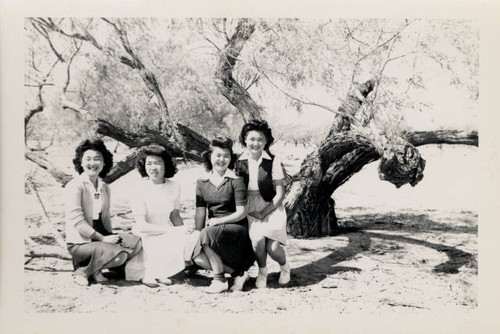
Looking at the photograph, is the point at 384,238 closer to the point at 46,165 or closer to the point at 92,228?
the point at 92,228

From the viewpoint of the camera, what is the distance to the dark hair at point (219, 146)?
4.34 meters

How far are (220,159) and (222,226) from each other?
19.0 inches

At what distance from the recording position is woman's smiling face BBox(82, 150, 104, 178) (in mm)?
4316

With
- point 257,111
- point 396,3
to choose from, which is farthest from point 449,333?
point 396,3

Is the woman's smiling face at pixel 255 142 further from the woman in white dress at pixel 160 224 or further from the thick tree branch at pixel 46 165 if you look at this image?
the thick tree branch at pixel 46 165

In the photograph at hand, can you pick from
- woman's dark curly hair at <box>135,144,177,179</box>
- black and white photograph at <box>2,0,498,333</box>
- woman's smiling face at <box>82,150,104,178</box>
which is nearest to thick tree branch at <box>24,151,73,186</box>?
black and white photograph at <box>2,0,498,333</box>

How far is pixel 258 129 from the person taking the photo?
14.5 ft

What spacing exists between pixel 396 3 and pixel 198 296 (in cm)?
260

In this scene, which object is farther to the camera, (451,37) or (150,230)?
(451,37)

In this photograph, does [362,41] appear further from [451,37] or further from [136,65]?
[136,65]

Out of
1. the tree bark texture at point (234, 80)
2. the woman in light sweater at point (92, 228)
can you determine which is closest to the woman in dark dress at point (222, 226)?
the tree bark texture at point (234, 80)

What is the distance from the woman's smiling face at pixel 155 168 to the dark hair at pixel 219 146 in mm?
311

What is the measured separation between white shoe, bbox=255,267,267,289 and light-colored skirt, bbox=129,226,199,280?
0.52 metres

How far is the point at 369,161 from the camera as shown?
4590 mm
